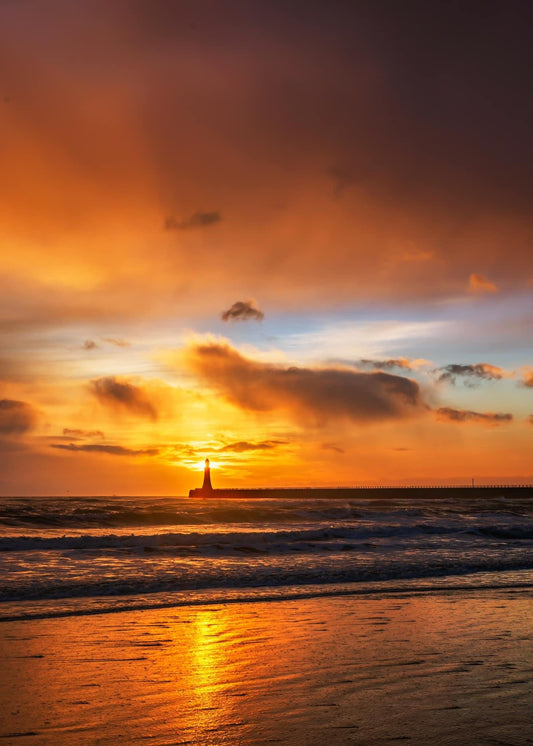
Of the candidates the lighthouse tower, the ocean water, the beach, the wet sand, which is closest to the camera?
the wet sand

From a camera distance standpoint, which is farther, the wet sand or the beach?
the beach

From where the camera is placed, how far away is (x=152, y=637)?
9.41 metres

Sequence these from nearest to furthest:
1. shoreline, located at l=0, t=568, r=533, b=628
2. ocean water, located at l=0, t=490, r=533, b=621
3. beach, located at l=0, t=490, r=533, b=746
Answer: beach, located at l=0, t=490, r=533, b=746, shoreline, located at l=0, t=568, r=533, b=628, ocean water, located at l=0, t=490, r=533, b=621

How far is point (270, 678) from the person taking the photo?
724 cm

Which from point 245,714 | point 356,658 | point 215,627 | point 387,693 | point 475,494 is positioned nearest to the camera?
point 245,714

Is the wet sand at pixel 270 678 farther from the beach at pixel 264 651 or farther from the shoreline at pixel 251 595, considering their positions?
the shoreline at pixel 251 595

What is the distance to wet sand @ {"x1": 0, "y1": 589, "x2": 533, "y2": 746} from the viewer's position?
5539 mm

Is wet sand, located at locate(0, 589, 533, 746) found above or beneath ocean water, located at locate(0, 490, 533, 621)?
above

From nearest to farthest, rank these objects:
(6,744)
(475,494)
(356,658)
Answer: (6,744), (356,658), (475,494)

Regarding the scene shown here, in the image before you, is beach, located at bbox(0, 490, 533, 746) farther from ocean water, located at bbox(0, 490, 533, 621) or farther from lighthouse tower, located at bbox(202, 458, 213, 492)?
lighthouse tower, located at bbox(202, 458, 213, 492)

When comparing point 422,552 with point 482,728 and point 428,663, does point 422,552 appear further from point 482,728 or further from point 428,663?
point 482,728

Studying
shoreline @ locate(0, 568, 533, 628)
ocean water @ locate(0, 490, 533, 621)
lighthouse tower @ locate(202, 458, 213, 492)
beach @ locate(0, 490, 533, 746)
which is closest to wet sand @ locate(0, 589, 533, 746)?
beach @ locate(0, 490, 533, 746)

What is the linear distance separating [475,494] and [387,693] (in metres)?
131

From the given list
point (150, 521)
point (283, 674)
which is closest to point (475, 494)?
point (150, 521)
